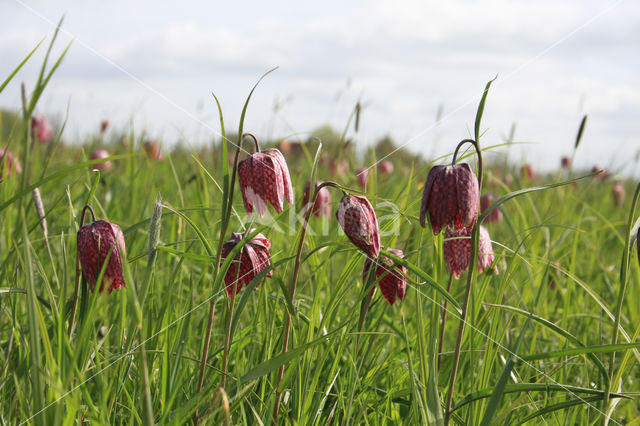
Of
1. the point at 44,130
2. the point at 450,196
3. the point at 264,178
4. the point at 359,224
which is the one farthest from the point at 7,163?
the point at 44,130

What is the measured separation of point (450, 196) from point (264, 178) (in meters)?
0.35

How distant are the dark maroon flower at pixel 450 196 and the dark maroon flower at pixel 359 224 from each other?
0.10 m

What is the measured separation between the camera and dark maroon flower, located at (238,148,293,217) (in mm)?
1184

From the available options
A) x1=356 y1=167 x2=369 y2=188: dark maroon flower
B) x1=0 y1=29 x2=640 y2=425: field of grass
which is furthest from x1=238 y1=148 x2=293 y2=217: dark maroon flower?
x1=356 y1=167 x2=369 y2=188: dark maroon flower

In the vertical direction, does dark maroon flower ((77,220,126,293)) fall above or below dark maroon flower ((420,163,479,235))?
below

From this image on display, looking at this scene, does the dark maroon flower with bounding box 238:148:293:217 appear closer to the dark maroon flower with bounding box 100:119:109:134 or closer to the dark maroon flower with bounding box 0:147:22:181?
the dark maroon flower with bounding box 0:147:22:181

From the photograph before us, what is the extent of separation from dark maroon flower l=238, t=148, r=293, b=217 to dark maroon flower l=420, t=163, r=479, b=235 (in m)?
0.27

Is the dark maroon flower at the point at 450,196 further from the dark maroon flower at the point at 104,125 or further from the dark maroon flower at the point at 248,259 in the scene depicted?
the dark maroon flower at the point at 104,125

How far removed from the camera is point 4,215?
1.96 metres

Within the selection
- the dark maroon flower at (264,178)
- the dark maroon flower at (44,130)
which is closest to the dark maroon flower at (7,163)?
the dark maroon flower at (264,178)

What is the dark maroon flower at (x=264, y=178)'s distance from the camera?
118 centimetres

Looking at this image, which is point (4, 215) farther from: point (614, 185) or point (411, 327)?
point (614, 185)

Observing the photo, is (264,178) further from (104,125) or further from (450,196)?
(104,125)

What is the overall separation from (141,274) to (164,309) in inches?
43.1
